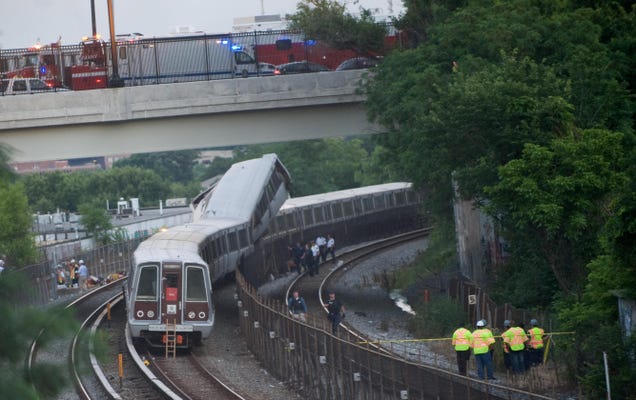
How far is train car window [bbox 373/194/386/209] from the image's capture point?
191 ft

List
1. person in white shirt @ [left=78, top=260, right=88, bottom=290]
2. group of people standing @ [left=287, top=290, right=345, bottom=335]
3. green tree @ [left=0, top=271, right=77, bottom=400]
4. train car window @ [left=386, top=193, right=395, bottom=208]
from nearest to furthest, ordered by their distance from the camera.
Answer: green tree @ [left=0, top=271, right=77, bottom=400], group of people standing @ [left=287, top=290, right=345, bottom=335], person in white shirt @ [left=78, top=260, right=88, bottom=290], train car window @ [left=386, top=193, right=395, bottom=208]

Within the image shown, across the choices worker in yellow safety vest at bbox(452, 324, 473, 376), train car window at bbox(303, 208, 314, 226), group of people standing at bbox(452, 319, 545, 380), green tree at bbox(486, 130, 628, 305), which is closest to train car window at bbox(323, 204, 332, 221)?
train car window at bbox(303, 208, 314, 226)

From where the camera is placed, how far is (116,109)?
35.5m

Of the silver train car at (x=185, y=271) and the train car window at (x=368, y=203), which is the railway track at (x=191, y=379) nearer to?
the silver train car at (x=185, y=271)

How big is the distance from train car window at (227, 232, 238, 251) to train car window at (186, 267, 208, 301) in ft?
27.4

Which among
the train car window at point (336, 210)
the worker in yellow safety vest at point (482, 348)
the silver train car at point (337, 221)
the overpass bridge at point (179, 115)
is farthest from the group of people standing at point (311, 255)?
the worker in yellow safety vest at point (482, 348)

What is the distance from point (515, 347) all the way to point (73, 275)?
24578 millimetres

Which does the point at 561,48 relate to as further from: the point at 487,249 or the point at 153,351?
the point at 153,351

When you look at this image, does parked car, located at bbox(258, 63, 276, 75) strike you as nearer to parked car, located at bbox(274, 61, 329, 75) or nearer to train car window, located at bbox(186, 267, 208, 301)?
parked car, located at bbox(274, 61, 329, 75)

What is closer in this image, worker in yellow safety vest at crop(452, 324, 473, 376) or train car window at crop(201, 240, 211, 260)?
worker in yellow safety vest at crop(452, 324, 473, 376)

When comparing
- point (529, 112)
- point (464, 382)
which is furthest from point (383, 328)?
point (464, 382)

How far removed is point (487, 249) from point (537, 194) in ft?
34.0

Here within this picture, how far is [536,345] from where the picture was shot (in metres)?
21.3

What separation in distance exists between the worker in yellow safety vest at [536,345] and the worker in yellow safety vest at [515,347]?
0.56 feet
